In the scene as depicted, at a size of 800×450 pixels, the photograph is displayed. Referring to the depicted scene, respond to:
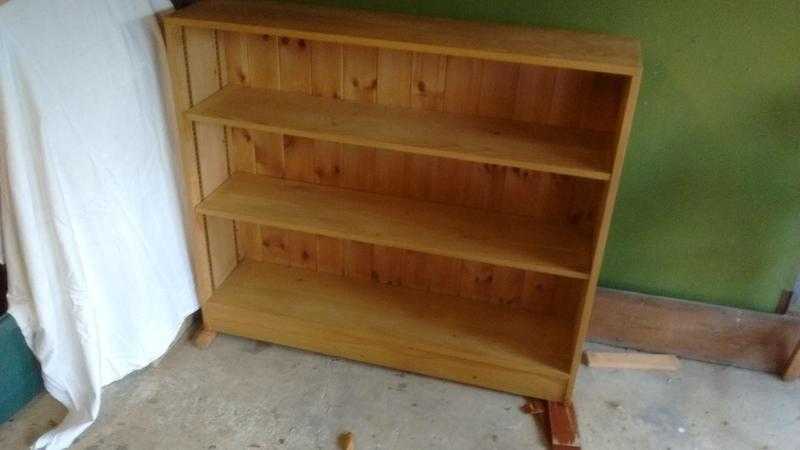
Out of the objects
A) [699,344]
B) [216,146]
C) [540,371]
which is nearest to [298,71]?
[216,146]

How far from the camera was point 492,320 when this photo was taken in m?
2.24

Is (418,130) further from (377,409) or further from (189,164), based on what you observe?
(377,409)

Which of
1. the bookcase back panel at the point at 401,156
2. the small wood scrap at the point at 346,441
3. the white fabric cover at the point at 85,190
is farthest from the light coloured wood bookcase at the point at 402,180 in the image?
the small wood scrap at the point at 346,441

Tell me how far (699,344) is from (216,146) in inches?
66.5

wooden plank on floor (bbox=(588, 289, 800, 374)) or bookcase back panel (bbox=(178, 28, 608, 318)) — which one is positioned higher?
bookcase back panel (bbox=(178, 28, 608, 318))

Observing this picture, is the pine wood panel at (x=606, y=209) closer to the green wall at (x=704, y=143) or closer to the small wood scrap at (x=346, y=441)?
the green wall at (x=704, y=143)

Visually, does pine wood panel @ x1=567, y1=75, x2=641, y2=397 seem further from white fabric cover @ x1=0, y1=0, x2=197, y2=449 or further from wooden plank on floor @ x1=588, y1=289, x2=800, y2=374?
white fabric cover @ x1=0, y1=0, x2=197, y2=449

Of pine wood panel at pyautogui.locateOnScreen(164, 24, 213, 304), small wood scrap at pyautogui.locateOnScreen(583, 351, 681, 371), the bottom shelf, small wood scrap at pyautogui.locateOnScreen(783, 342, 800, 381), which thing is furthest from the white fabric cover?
small wood scrap at pyautogui.locateOnScreen(783, 342, 800, 381)

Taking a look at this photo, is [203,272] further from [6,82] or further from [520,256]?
[520,256]

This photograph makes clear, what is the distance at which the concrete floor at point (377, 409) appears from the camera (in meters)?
1.98

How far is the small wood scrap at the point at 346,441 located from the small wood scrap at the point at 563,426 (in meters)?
0.57

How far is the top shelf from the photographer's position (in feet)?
5.41

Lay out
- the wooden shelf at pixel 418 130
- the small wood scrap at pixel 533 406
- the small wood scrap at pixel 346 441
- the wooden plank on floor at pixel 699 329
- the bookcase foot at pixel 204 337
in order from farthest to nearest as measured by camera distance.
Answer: the bookcase foot at pixel 204 337 < the wooden plank on floor at pixel 699 329 < the small wood scrap at pixel 533 406 < the small wood scrap at pixel 346 441 < the wooden shelf at pixel 418 130

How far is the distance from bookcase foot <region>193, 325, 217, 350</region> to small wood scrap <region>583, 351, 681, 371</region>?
4.11 ft
